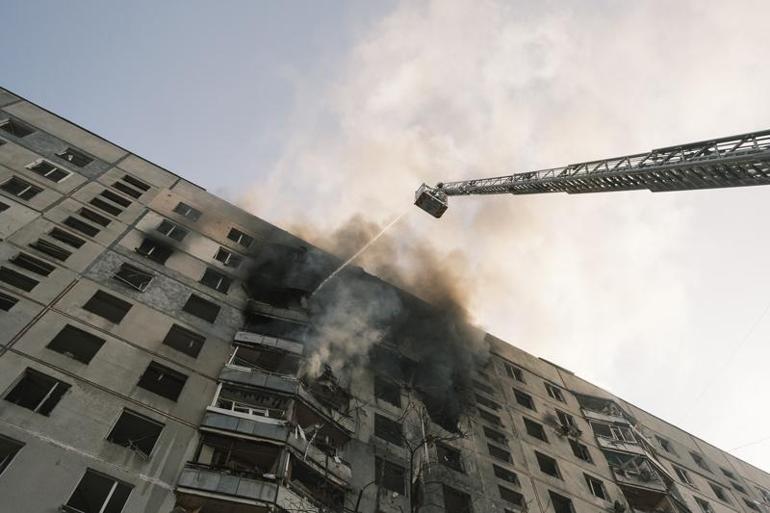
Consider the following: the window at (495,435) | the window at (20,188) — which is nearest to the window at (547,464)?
the window at (495,435)

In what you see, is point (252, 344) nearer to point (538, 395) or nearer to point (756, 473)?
point (538, 395)

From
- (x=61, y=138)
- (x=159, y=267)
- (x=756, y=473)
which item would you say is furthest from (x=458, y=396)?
(x=756, y=473)

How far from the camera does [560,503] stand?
1064 inches

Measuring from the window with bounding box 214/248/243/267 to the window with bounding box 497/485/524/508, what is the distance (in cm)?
1851

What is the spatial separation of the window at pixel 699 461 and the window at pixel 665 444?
2.29m

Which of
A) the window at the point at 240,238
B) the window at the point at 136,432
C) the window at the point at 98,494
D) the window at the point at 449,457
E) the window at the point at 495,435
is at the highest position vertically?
the window at the point at 240,238

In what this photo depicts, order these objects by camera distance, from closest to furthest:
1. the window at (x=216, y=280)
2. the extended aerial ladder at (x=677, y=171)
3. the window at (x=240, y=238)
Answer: the extended aerial ladder at (x=677, y=171)
the window at (x=216, y=280)
the window at (x=240, y=238)

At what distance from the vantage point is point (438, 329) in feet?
115

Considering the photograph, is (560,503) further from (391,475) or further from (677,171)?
(677,171)

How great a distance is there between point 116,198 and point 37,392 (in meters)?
13.4

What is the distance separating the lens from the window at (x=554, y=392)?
36.4 m

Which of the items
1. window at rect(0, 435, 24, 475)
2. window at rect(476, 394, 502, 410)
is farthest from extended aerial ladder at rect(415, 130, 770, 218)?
window at rect(0, 435, 24, 475)

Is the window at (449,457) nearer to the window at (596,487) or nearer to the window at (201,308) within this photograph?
the window at (596,487)

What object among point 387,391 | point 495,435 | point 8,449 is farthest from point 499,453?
point 8,449
